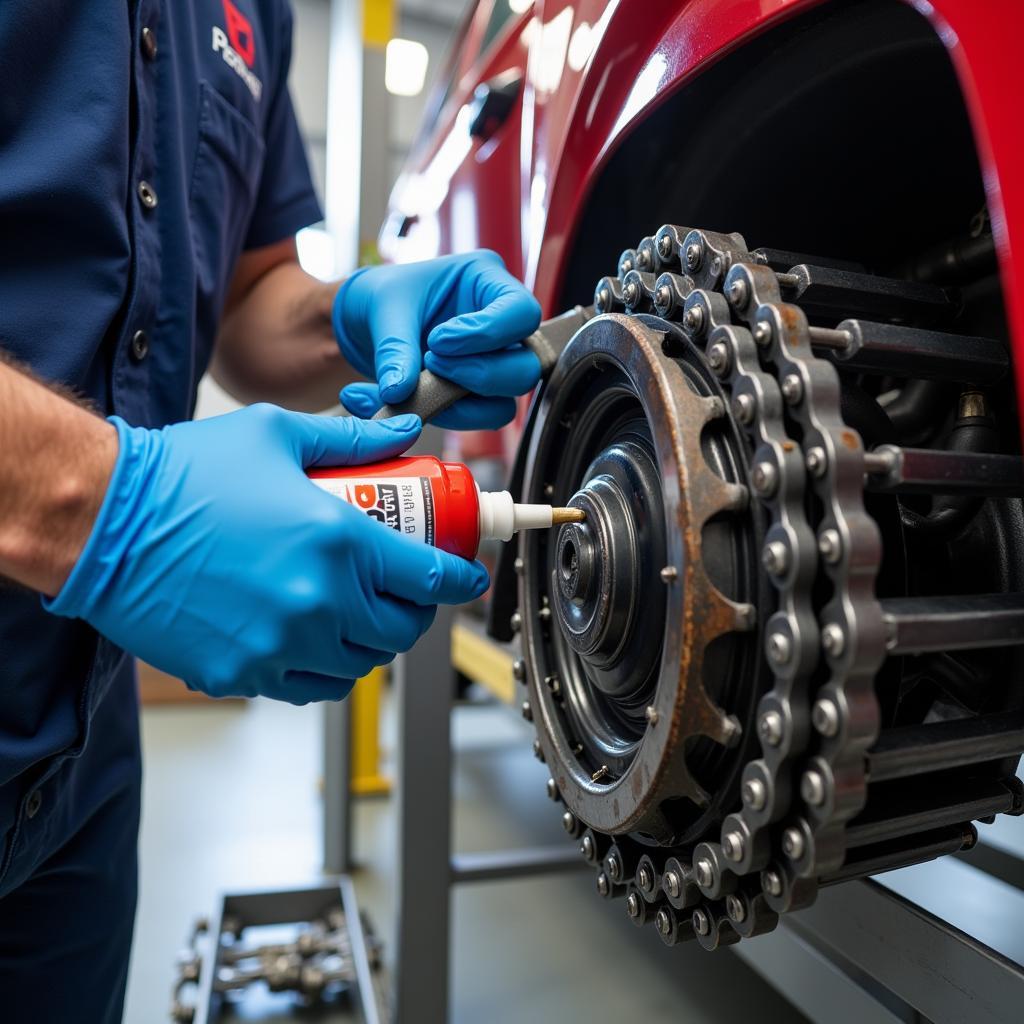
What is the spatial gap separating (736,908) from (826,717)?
15 centimetres

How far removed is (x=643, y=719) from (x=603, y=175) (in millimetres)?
465

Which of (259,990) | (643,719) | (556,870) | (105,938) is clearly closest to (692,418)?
(643,719)

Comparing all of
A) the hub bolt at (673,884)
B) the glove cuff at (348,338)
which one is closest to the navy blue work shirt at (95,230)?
the glove cuff at (348,338)

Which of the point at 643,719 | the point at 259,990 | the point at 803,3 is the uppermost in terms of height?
the point at 803,3

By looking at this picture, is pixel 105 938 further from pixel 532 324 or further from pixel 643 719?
pixel 532 324

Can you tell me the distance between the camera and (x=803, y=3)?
0.46 metres

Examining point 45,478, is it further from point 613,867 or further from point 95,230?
point 613,867

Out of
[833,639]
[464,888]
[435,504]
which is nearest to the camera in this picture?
[833,639]

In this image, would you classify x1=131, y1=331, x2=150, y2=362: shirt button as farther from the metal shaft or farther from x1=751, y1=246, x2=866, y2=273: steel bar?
x1=751, y1=246, x2=866, y2=273: steel bar

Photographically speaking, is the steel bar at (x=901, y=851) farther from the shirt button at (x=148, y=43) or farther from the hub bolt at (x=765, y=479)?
the shirt button at (x=148, y=43)

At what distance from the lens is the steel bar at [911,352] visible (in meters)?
0.43

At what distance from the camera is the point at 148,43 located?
27.4 inches

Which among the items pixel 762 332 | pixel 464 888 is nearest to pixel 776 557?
pixel 762 332

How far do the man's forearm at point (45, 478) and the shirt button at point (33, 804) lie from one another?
0.24 meters
